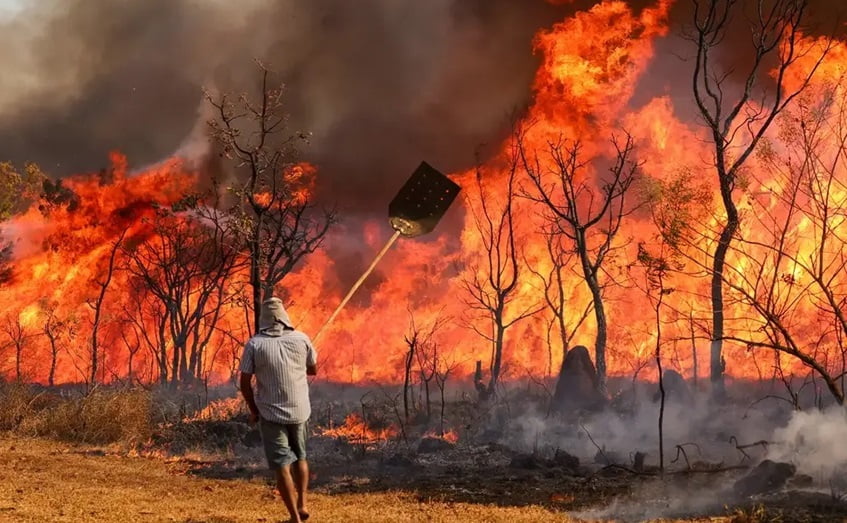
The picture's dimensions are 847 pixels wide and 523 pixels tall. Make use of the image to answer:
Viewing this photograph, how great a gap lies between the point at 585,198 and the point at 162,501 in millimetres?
28202

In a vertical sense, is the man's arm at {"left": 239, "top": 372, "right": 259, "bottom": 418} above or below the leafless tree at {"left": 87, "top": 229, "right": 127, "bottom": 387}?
below

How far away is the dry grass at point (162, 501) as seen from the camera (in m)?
7.92

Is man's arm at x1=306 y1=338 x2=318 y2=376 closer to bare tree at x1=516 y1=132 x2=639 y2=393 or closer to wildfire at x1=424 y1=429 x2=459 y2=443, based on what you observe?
wildfire at x1=424 y1=429 x2=459 y2=443

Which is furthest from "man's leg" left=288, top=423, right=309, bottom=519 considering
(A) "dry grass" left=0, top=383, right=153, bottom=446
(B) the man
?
(A) "dry grass" left=0, top=383, right=153, bottom=446

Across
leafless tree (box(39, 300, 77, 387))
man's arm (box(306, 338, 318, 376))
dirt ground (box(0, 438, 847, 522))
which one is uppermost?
leafless tree (box(39, 300, 77, 387))

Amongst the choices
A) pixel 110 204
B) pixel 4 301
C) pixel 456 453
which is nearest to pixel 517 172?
pixel 456 453

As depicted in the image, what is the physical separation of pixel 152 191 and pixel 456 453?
27.1 metres

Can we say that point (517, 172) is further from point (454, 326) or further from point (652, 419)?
point (652, 419)

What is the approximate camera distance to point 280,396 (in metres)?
6.70

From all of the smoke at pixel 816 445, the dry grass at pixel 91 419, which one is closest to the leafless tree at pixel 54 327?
the dry grass at pixel 91 419

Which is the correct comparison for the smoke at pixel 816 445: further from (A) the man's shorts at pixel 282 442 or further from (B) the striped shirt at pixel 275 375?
(B) the striped shirt at pixel 275 375

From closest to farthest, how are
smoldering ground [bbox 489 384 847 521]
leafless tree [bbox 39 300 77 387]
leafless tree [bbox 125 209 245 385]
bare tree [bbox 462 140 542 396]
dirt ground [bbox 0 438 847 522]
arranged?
dirt ground [bbox 0 438 847 522]
smoldering ground [bbox 489 384 847 521]
bare tree [bbox 462 140 542 396]
leafless tree [bbox 125 209 245 385]
leafless tree [bbox 39 300 77 387]

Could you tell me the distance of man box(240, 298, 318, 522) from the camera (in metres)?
6.68

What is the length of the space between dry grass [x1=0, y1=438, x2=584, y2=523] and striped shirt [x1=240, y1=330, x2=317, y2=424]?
1.79m
